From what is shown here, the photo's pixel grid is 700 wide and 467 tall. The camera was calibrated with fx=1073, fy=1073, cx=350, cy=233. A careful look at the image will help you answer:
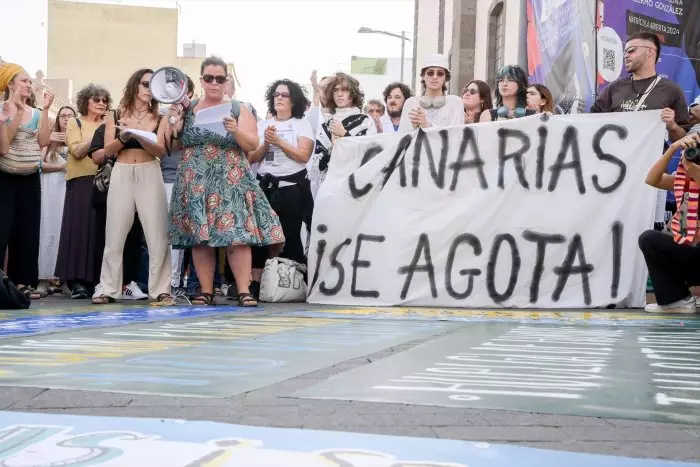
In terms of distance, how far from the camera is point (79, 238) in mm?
8664

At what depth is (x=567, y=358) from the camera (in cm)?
409

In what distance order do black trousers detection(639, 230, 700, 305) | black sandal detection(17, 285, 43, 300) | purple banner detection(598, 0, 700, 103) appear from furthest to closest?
1. purple banner detection(598, 0, 700, 103)
2. black sandal detection(17, 285, 43, 300)
3. black trousers detection(639, 230, 700, 305)

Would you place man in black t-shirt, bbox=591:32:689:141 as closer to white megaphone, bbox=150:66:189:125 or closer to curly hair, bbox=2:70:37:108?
white megaphone, bbox=150:66:189:125

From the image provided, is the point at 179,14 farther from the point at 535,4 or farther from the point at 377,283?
the point at 377,283

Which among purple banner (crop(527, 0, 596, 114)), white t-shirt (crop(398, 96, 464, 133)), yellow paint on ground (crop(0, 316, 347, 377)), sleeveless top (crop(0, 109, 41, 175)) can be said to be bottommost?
yellow paint on ground (crop(0, 316, 347, 377))

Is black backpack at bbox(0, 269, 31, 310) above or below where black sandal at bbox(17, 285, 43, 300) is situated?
above

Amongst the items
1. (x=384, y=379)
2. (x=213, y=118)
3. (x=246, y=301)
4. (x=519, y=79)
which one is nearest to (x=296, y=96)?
(x=213, y=118)

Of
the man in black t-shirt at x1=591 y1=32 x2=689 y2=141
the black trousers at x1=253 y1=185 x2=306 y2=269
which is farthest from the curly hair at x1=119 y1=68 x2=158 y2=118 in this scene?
the man in black t-shirt at x1=591 y1=32 x2=689 y2=141

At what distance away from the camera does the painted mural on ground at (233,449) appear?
2.10 m

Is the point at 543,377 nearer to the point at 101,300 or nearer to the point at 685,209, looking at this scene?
the point at 685,209

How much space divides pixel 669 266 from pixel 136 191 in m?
3.76

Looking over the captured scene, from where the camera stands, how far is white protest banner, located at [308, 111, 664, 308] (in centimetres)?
772

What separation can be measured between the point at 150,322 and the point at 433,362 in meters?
2.43

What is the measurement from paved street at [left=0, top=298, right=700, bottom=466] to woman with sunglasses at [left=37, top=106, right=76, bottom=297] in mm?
3745
